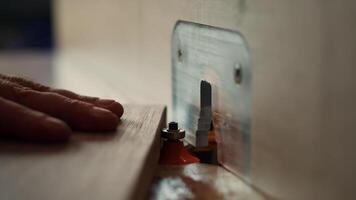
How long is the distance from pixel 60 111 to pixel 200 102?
0.46 ft

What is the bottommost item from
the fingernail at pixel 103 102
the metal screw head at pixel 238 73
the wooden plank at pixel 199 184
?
the wooden plank at pixel 199 184

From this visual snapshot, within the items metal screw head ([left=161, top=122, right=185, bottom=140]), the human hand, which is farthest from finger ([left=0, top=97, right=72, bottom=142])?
metal screw head ([left=161, top=122, right=185, bottom=140])

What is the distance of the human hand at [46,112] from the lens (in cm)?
52

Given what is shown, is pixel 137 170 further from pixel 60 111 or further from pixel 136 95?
pixel 136 95

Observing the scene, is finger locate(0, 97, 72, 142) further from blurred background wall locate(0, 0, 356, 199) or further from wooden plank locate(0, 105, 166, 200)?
blurred background wall locate(0, 0, 356, 199)

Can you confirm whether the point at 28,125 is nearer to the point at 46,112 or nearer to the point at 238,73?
the point at 46,112

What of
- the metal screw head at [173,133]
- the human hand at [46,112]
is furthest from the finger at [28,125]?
the metal screw head at [173,133]

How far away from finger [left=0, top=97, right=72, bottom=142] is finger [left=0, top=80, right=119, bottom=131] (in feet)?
0.09

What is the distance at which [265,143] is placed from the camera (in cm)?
47

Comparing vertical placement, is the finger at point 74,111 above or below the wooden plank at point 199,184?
above

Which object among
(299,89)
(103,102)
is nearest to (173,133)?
(103,102)

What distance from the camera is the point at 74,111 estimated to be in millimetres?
557

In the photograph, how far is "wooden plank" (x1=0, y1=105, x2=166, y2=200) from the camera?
0.40 m

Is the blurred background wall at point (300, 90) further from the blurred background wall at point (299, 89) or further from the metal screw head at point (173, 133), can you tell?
the metal screw head at point (173, 133)
